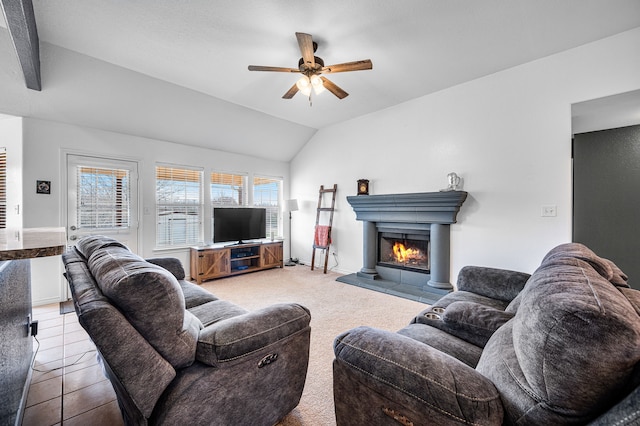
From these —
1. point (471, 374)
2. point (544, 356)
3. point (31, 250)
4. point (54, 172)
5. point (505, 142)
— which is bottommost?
point (471, 374)

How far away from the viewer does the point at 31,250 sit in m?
0.99

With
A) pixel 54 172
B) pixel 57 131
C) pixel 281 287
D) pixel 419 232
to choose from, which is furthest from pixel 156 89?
pixel 419 232

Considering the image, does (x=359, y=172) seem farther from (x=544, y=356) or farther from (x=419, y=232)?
(x=544, y=356)

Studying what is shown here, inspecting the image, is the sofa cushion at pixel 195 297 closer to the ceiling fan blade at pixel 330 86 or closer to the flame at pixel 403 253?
the ceiling fan blade at pixel 330 86

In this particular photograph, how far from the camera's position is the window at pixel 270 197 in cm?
582

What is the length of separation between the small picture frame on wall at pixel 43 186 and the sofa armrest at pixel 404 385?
14.4 ft

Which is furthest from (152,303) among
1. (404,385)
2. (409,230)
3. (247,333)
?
(409,230)

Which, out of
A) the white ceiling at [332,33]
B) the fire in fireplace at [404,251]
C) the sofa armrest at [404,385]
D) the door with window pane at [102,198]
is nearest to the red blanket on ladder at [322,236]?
the fire in fireplace at [404,251]

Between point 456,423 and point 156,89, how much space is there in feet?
14.8

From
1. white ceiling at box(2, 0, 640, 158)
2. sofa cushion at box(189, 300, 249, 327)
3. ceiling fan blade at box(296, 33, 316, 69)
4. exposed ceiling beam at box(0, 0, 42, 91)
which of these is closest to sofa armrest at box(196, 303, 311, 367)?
sofa cushion at box(189, 300, 249, 327)

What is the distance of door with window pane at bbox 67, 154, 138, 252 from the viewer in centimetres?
372

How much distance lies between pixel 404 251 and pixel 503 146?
6.64 feet

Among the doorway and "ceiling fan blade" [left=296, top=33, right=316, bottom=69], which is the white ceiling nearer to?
"ceiling fan blade" [left=296, top=33, right=316, bottom=69]

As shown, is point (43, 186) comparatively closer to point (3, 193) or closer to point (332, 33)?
point (3, 193)
